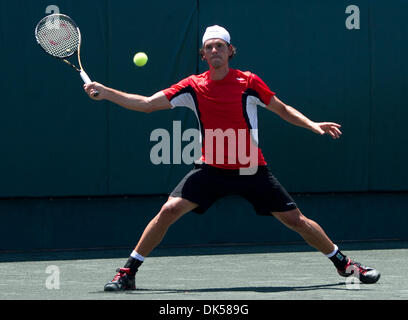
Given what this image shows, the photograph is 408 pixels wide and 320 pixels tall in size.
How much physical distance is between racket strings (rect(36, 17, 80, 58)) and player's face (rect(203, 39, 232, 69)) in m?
1.14

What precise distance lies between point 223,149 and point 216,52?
0.75m

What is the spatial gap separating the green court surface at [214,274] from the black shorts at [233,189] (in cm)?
65

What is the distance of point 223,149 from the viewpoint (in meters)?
8.67

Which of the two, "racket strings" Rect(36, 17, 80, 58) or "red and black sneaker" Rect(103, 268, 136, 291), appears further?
"racket strings" Rect(36, 17, 80, 58)

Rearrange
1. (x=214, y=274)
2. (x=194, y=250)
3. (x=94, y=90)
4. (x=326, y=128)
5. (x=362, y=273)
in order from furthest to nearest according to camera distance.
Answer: (x=194, y=250) → (x=214, y=274) → (x=362, y=273) → (x=326, y=128) → (x=94, y=90)

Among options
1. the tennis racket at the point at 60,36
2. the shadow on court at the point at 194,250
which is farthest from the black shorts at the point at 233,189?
the shadow on court at the point at 194,250

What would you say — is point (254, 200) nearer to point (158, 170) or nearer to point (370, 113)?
point (158, 170)

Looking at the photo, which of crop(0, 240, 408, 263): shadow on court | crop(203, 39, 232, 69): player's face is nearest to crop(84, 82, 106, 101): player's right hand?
crop(203, 39, 232, 69): player's face

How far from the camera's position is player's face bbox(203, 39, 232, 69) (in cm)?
860

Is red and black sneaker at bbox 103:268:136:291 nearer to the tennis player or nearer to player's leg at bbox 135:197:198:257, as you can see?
the tennis player

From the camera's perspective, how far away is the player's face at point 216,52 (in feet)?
28.2

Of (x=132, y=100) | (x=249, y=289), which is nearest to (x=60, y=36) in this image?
(x=132, y=100)

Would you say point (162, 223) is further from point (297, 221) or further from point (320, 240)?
point (320, 240)
